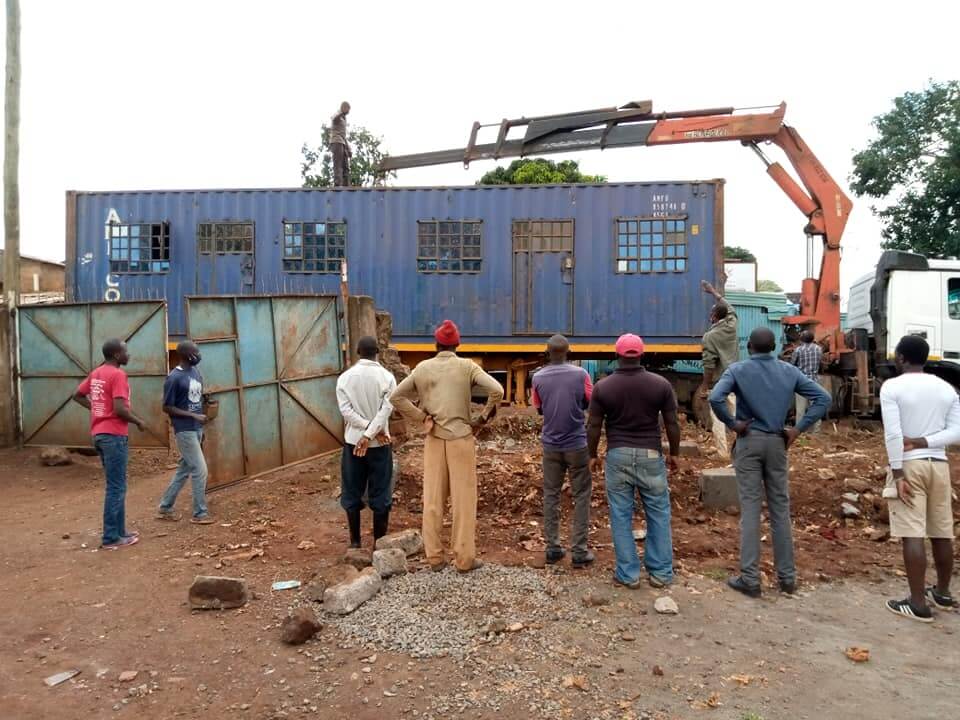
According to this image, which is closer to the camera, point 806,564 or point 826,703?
point 826,703

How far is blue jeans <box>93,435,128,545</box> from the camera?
5414 mm

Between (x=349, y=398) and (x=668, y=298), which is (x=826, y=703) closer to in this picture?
(x=349, y=398)

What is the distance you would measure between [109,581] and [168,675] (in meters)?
1.68

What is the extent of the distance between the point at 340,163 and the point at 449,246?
112 inches

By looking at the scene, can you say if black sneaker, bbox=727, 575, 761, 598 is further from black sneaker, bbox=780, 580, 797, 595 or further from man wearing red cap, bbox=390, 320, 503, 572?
man wearing red cap, bbox=390, 320, 503, 572

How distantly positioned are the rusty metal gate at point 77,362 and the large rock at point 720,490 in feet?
21.3

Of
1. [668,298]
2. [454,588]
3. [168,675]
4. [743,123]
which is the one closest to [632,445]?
[454,588]

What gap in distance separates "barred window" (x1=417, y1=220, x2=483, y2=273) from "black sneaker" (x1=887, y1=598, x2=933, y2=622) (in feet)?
27.6

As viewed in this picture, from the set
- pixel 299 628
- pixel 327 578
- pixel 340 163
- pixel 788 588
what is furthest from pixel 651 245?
pixel 299 628

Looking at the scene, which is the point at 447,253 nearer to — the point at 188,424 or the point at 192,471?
the point at 188,424

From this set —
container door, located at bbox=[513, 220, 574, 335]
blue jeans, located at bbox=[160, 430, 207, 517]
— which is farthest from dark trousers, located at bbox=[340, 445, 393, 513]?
container door, located at bbox=[513, 220, 574, 335]

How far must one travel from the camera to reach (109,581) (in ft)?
15.9

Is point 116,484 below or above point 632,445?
below

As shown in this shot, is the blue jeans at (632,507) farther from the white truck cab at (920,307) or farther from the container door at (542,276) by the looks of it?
the white truck cab at (920,307)
